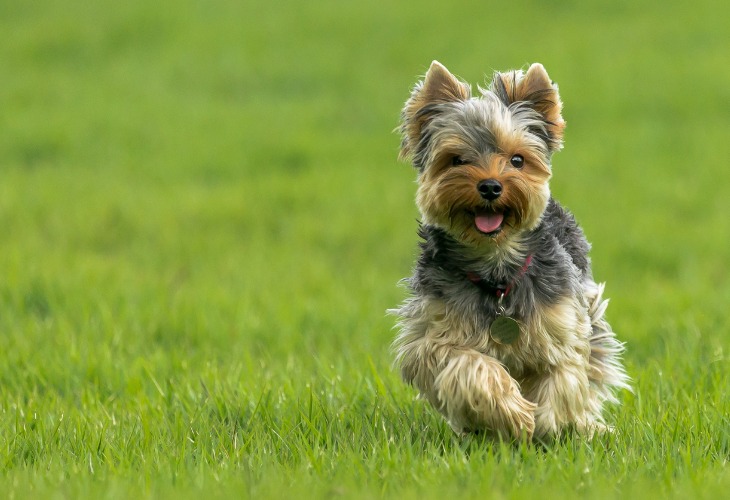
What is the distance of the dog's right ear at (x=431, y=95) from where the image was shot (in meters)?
5.76

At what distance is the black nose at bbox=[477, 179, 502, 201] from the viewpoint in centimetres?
527

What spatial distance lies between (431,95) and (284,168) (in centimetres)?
997

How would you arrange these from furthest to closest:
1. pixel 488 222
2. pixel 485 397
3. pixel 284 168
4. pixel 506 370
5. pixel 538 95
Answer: pixel 284 168 < pixel 538 95 < pixel 506 370 < pixel 488 222 < pixel 485 397

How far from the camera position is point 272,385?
696 centimetres

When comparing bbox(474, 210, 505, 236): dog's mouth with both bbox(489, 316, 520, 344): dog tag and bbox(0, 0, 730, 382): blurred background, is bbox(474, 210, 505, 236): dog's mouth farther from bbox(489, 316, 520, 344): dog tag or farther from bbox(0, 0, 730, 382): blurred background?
bbox(0, 0, 730, 382): blurred background

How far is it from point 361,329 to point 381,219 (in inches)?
175

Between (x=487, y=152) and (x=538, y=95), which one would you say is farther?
(x=538, y=95)

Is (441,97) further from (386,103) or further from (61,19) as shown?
(61,19)

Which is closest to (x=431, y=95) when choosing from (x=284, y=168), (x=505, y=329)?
(x=505, y=329)

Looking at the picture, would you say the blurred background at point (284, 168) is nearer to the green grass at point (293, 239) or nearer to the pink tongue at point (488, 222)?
the green grass at point (293, 239)

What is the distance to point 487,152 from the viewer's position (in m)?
5.41

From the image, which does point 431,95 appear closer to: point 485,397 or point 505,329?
point 505,329

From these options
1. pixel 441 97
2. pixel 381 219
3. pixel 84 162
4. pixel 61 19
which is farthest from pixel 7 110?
pixel 441 97

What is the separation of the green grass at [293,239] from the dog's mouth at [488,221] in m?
0.97
